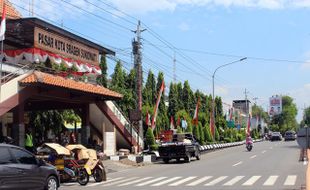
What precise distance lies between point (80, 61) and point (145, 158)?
27.4 feet

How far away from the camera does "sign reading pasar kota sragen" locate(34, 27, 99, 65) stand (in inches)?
1214

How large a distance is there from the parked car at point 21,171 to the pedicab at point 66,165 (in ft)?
13.6

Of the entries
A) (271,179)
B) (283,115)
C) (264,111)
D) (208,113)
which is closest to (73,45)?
(271,179)

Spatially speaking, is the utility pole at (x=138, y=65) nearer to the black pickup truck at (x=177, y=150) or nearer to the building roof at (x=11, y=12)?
the black pickup truck at (x=177, y=150)

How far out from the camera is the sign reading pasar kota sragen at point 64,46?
101 feet

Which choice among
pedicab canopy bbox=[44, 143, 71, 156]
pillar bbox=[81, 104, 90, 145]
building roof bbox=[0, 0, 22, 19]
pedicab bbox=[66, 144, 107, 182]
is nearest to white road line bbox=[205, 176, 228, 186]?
pedicab bbox=[66, 144, 107, 182]

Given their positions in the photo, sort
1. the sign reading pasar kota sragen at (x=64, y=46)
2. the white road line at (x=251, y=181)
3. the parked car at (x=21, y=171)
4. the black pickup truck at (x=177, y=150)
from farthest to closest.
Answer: the black pickup truck at (x=177, y=150) < the sign reading pasar kota sragen at (x=64, y=46) < the white road line at (x=251, y=181) < the parked car at (x=21, y=171)

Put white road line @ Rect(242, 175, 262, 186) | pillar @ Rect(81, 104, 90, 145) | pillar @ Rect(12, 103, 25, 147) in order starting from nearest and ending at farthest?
1. white road line @ Rect(242, 175, 262, 186)
2. pillar @ Rect(12, 103, 25, 147)
3. pillar @ Rect(81, 104, 90, 145)

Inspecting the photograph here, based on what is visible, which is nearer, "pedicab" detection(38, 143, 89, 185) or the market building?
"pedicab" detection(38, 143, 89, 185)

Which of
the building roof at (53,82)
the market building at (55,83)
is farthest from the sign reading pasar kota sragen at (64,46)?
the building roof at (53,82)

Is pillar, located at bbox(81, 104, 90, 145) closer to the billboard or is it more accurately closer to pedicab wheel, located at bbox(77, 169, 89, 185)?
pedicab wheel, located at bbox(77, 169, 89, 185)

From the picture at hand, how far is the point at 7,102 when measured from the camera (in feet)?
76.4

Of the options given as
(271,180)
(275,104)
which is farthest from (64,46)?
(275,104)

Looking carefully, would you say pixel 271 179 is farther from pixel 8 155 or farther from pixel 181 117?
pixel 181 117
